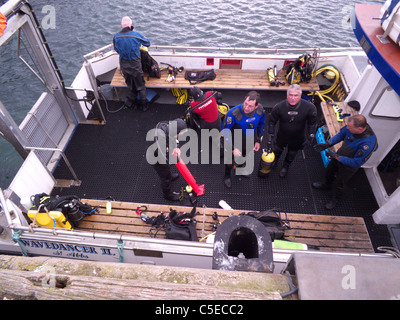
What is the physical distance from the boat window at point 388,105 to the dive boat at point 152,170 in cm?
2

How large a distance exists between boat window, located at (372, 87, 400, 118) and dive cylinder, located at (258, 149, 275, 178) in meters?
2.07

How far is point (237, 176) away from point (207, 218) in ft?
5.43

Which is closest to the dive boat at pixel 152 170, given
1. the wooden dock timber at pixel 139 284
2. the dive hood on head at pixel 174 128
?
the wooden dock timber at pixel 139 284

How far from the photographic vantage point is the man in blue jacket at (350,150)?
402 cm

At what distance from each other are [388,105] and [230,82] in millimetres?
3651

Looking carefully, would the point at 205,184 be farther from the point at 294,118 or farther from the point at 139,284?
the point at 139,284

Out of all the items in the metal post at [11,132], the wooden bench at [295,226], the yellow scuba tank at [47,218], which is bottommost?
the wooden bench at [295,226]

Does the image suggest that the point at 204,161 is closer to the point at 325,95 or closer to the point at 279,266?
the point at 279,266

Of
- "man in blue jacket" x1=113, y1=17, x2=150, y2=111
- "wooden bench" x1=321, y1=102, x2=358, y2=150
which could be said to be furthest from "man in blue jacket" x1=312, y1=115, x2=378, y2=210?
"man in blue jacket" x1=113, y1=17, x2=150, y2=111

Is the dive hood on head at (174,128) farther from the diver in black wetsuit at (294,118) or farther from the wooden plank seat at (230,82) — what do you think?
the wooden plank seat at (230,82)

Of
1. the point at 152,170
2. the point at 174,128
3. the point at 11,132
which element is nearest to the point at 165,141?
the point at 174,128

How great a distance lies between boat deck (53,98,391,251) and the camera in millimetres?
5191

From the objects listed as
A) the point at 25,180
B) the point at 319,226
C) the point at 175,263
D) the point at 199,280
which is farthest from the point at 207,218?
the point at 25,180

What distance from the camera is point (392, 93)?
4.68m
